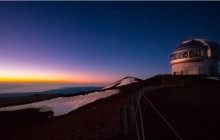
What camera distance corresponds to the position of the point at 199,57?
6225cm

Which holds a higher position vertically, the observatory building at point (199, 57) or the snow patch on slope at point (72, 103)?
the observatory building at point (199, 57)

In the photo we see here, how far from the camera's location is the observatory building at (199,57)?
62.1 m

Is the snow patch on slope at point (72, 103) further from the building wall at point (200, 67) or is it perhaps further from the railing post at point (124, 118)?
the railing post at point (124, 118)

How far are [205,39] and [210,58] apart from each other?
26.4 ft

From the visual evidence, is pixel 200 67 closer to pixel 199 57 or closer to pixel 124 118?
pixel 199 57

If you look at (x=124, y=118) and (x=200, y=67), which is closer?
(x=124, y=118)

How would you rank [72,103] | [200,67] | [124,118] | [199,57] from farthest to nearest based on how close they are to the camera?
[200,67]
[199,57]
[72,103]
[124,118]

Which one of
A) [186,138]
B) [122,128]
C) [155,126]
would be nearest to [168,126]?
[155,126]

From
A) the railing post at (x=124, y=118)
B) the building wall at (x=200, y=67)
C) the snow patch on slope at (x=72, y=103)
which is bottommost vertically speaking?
the snow patch on slope at (x=72, y=103)

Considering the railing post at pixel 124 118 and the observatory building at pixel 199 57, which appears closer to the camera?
the railing post at pixel 124 118

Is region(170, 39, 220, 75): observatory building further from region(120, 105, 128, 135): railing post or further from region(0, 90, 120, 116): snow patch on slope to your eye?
region(120, 105, 128, 135): railing post

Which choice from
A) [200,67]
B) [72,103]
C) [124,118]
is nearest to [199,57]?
[200,67]

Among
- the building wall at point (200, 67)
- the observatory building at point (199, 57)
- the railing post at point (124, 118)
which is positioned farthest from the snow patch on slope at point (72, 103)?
the railing post at point (124, 118)

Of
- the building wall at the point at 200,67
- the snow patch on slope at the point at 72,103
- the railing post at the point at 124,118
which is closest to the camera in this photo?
the railing post at the point at 124,118
